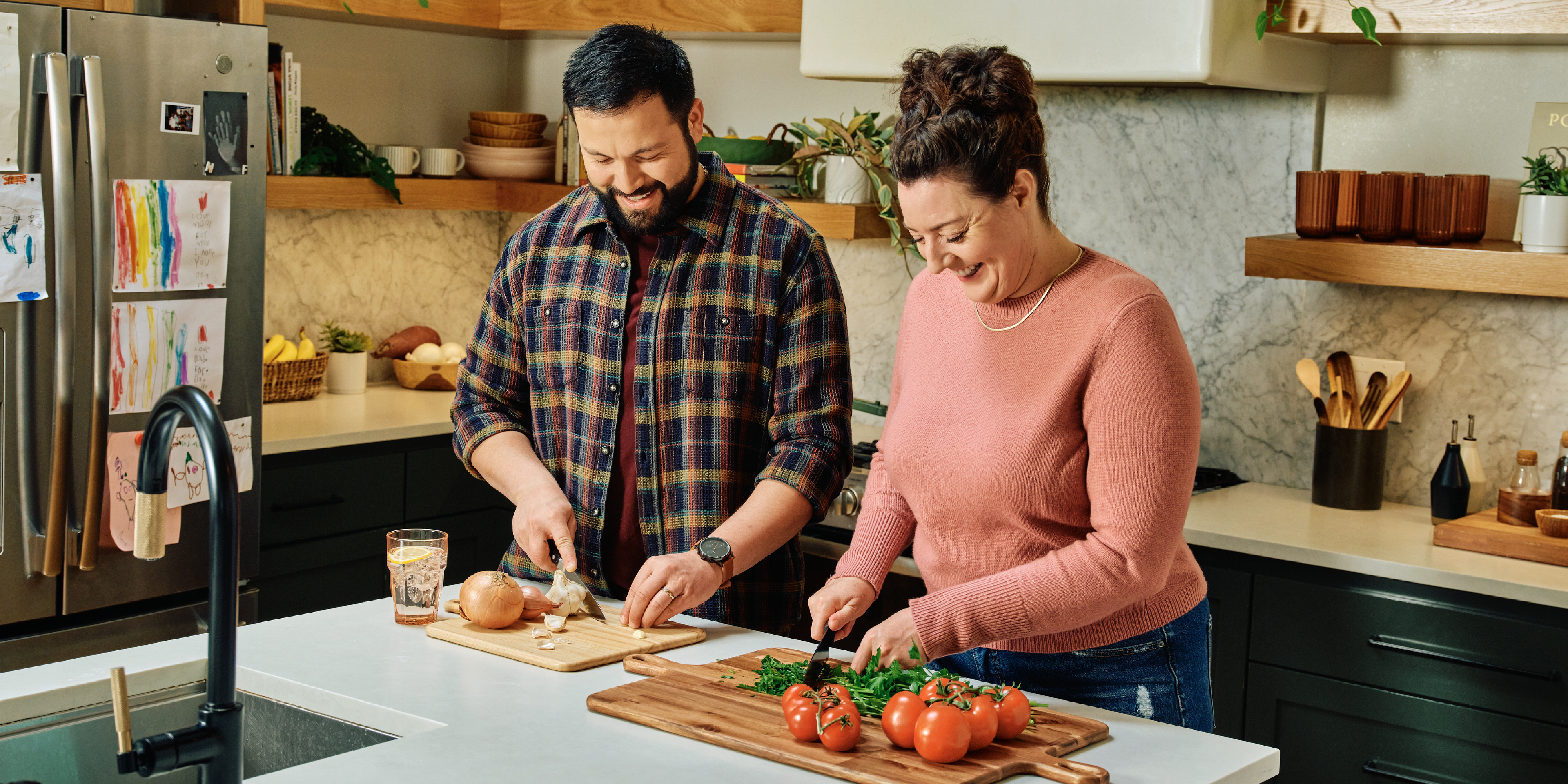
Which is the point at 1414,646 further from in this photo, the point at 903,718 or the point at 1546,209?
the point at 903,718

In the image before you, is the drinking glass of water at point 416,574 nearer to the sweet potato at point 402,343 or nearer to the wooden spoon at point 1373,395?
the wooden spoon at point 1373,395

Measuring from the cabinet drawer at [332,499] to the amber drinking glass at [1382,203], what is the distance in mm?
2194

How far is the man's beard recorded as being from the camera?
2053 millimetres

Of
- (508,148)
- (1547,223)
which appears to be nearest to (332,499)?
(508,148)

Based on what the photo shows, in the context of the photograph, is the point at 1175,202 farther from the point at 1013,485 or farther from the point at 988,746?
the point at 988,746

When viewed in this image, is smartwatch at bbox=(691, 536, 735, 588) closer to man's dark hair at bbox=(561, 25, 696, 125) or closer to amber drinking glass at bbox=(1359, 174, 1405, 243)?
man's dark hair at bbox=(561, 25, 696, 125)

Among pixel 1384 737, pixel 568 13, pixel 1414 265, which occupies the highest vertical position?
pixel 568 13

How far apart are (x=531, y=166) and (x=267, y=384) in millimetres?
979

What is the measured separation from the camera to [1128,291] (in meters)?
1.66

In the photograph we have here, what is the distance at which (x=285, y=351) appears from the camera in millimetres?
3783

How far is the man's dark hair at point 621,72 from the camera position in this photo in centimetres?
192

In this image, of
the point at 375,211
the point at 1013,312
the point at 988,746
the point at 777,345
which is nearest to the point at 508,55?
the point at 375,211

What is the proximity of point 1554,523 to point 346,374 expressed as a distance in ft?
9.51

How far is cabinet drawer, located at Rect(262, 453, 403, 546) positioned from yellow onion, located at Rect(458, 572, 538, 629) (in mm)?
1550
